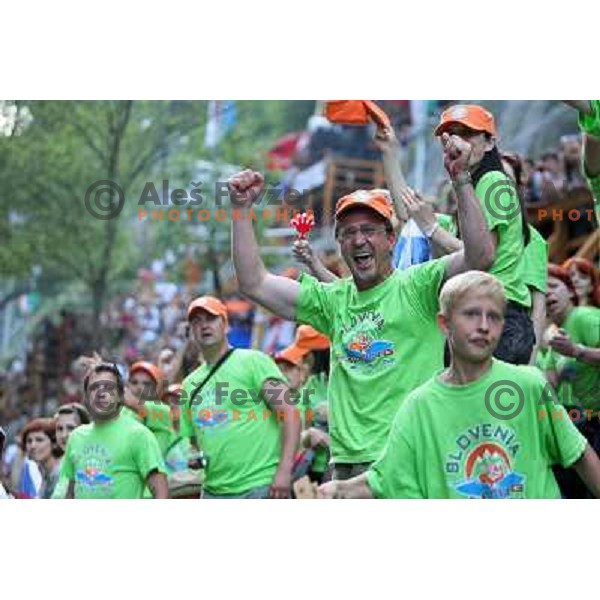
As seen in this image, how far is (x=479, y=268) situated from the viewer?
6504 mm

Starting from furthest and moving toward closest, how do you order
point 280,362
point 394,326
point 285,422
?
point 280,362, point 285,422, point 394,326

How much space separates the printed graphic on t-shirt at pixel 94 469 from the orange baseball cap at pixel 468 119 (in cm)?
293

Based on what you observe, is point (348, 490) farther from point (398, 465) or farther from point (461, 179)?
point (461, 179)

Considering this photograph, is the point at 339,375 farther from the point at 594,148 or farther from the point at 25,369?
the point at 25,369

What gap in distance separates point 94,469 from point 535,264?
2840 mm

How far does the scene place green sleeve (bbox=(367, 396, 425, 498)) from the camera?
587 centimetres

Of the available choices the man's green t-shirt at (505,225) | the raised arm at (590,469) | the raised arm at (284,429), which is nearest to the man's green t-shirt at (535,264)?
the man's green t-shirt at (505,225)

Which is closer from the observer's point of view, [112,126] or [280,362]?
[280,362]

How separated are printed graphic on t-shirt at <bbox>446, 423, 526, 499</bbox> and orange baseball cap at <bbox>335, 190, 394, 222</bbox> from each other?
4.90 ft

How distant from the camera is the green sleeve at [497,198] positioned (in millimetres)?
7379

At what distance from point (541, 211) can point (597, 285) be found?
4.73ft

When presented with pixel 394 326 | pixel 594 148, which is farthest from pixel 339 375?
pixel 594 148

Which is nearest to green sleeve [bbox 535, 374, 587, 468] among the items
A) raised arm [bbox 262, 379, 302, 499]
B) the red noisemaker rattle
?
the red noisemaker rattle

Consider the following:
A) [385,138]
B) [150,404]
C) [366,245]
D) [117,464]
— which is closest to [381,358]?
[366,245]
